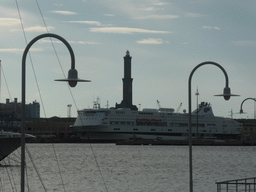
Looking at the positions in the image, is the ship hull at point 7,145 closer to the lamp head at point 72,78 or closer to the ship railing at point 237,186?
the ship railing at point 237,186

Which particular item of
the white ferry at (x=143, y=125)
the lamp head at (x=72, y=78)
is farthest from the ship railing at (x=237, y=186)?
the white ferry at (x=143, y=125)

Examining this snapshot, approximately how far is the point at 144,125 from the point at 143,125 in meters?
0.40

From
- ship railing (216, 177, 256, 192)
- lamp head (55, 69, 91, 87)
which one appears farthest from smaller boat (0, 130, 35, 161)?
lamp head (55, 69, 91, 87)

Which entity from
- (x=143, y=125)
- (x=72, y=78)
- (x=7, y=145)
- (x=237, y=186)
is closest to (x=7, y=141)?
(x=7, y=145)

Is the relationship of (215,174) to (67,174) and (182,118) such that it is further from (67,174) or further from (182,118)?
(182,118)

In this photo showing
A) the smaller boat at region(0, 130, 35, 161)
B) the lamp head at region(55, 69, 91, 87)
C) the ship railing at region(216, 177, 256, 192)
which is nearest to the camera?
the lamp head at region(55, 69, 91, 87)

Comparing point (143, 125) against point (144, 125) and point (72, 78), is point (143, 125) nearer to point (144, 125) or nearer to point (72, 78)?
point (144, 125)

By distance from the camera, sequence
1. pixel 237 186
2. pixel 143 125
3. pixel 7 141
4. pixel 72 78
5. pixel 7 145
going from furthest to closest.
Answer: pixel 143 125, pixel 7 145, pixel 7 141, pixel 237 186, pixel 72 78

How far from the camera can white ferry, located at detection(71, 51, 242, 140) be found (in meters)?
171

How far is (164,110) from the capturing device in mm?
191500

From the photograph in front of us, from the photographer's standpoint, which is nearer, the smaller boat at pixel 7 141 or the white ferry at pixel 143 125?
the smaller boat at pixel 7 141

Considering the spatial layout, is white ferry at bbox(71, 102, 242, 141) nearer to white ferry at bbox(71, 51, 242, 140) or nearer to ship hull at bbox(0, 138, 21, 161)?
white ferry at bbox(71, 51, 242, 140)

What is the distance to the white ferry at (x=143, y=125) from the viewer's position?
171 metres

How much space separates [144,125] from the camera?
179 metres
